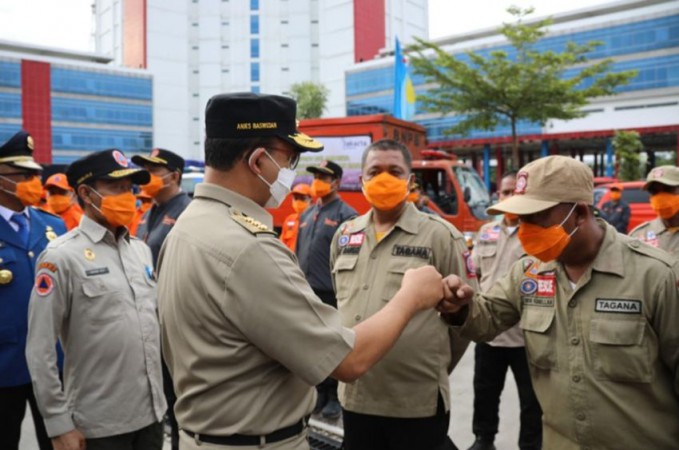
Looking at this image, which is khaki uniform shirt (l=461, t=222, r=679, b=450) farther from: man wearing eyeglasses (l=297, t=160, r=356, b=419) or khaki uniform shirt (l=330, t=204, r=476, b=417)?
man wearing eyeglasses (l=297, t=160, r=356, b=419)

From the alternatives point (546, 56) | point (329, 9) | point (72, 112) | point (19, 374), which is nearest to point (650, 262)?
point (19, 374)

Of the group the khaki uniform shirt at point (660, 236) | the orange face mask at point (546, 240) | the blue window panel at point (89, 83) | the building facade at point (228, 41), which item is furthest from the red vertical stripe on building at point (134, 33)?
the orange face mask at point (546, 240)

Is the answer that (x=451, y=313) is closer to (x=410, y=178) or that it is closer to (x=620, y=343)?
(x=620, y=343)

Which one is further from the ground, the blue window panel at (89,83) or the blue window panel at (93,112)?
the blue window panel at (89,83)

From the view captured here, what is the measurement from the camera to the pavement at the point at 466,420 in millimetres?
4410

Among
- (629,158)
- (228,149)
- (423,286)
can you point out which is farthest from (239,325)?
(629,158)

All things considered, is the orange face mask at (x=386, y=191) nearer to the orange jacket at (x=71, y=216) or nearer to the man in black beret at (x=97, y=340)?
the man in black beret at (x=97, y=340)

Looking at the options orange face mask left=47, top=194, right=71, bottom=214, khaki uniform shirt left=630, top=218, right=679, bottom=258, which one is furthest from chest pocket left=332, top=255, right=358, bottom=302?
orange face mask left=47, top=194, right=71, bottom=214

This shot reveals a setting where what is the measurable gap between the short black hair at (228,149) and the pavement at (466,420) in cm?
337

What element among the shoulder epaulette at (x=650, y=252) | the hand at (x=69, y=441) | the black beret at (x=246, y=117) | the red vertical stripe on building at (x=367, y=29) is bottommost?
the hand at (x=69, y=441)

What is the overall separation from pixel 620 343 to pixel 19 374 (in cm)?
294

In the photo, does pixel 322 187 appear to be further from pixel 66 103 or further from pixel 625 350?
pixel 66 103

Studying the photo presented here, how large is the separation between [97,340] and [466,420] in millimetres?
3273

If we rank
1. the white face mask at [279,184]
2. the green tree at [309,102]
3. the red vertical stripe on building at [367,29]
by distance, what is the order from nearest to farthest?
the white face mask at [279,184]
the green tree at [309,102]
the red vertical stripe on building at [367,29]
